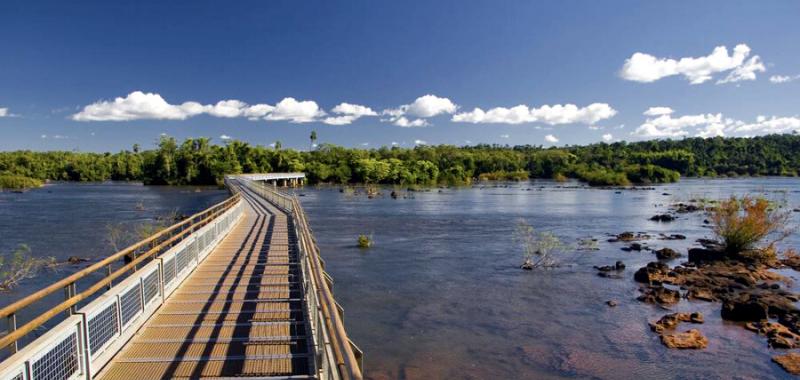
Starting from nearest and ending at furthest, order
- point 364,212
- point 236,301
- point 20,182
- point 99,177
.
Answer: point 236,301 → point 364,212 → point 20,182 → point 99,177

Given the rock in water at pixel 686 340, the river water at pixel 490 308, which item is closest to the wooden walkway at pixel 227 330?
the river water at pixel 490 308

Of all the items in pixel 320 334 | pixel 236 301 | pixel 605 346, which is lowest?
pixel 605 346

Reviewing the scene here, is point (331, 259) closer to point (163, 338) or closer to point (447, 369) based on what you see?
point (447, 369)

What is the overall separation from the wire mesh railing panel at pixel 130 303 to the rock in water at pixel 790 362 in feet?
47.7

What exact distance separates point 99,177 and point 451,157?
96200mm

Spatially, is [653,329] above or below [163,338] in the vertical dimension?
below

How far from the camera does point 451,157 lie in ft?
465

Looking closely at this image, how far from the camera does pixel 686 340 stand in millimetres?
14133

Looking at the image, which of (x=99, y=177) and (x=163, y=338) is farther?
(x=99, y=177)

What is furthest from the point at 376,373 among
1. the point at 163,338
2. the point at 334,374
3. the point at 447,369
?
the point at 334,374

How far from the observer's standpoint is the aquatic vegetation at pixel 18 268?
18953 millimetres

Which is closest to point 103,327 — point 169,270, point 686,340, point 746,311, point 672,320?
point 169,270

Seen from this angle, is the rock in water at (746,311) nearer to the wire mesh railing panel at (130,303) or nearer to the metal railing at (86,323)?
the metal railing at (86,323)

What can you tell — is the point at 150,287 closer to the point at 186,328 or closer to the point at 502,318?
the point at 186,328
